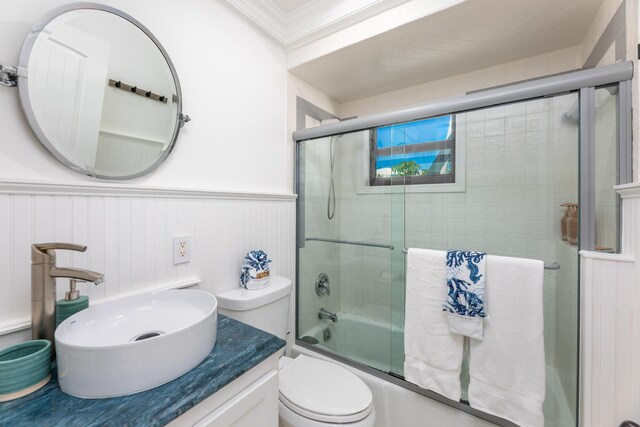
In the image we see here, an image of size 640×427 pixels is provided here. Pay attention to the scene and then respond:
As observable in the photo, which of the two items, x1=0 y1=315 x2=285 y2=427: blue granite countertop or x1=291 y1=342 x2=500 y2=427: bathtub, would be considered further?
x1=291 y1=342 x2=500 y2=427: bathtub

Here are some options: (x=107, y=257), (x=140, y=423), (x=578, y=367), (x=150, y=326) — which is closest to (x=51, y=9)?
(x=107, y=257)

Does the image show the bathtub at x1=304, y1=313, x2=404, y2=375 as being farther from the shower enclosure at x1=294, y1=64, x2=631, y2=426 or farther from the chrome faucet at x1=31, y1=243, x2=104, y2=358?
the chrome faucet at x1=31, y1=243, x2=104, y2=358

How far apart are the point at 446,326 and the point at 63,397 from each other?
50.1 inches

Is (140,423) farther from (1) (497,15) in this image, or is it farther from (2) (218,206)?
(1) (497,15)

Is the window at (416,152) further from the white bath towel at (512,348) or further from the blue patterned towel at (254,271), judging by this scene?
the blue patterned towel at (254,271)

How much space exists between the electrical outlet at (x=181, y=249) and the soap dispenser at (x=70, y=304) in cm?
35

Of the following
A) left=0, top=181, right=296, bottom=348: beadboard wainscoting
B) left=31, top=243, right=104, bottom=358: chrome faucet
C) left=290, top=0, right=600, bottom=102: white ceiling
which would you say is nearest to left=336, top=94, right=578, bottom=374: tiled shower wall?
left=290, top=0, right=600, bottom=102: white ceiling

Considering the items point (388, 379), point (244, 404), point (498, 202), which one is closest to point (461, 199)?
point (498, 202)

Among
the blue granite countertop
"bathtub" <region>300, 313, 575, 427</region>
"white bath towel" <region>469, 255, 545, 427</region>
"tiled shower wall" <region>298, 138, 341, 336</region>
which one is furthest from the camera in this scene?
"tiled shower wall" <region>298, 138, 341, 336</region>

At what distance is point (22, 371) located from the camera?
1.94ft

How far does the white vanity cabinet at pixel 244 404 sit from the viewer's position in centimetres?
63

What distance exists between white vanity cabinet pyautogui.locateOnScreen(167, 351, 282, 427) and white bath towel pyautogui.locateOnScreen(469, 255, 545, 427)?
0.86 m

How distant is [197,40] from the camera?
48.6 inches

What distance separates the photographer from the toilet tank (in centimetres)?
123
